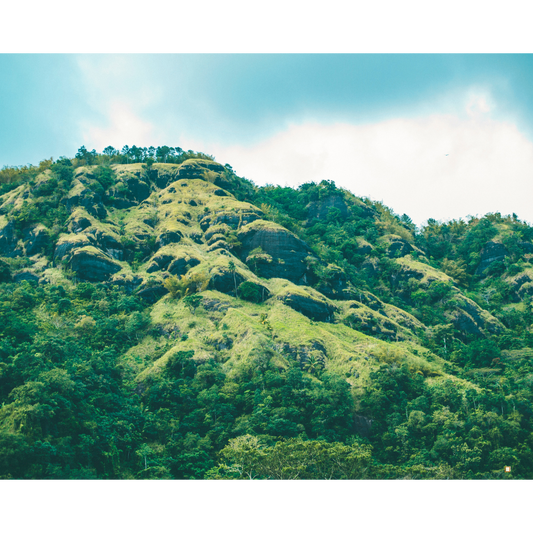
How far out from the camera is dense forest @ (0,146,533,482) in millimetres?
25406

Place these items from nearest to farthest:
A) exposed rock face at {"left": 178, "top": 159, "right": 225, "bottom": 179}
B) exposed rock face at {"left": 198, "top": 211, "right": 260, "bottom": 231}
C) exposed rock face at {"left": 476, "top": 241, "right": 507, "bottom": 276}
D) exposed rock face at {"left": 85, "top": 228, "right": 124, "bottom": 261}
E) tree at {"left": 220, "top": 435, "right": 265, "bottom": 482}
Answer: tree at {"left": 220, "top": 435, "right": 265, "bottom": 482} < exposed rock face at {"left": 85, "top": 228, "right": 124, "bottom": 261} < exposed rock face at {"left": 198, "top": 211, "right": 260, "bottom": 231} < exposed rock face at {"left": 178, "top": 159, "right": 225, "bottom": 179} < exposed rock face at {"left": 476, "top": 241, "right": 507, "bottom": 276}

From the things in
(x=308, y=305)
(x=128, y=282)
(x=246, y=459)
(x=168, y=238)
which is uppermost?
(x=168, y=238)

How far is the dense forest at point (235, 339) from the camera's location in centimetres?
2541

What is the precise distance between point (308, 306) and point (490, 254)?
37.1 metres

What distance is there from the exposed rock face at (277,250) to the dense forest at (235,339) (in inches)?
7.5

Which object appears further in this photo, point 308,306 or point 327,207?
point 327,207

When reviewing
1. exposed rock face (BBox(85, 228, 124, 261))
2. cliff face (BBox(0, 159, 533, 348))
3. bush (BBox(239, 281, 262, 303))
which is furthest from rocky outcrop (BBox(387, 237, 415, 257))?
Answer: exposed rock face (BBox(85, 228, 124, 261))

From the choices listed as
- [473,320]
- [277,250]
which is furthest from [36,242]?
[473,320]

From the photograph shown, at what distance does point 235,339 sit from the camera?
36.5 meters

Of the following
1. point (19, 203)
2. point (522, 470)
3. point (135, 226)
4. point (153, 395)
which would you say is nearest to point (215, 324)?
point (153, 395)

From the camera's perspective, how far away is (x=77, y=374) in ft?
93.1

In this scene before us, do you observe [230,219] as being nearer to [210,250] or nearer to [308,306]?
[210,250]

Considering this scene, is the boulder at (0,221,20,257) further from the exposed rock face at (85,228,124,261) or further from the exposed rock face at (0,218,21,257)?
the exposed rock face at (85,228,124,261)

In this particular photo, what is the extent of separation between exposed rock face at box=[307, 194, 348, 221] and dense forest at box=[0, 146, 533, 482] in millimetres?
1534
